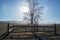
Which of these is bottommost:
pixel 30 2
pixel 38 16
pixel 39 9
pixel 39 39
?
pixel 39 39

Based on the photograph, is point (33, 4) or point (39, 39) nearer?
point (39, 39)

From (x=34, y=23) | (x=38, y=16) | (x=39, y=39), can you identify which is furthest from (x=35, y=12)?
(x=39, y=39)

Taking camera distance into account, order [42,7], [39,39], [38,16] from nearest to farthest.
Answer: [39,39] → [38,16] → [42,7]

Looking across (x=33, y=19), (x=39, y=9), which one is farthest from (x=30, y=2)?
(x=33, y=19)

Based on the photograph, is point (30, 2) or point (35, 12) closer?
point (35, 12)

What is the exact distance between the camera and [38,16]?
977 cm

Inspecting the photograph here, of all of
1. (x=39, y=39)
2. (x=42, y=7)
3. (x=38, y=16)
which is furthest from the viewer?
(x=42, y=7)

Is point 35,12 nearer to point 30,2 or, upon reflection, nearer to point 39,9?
point 39,9

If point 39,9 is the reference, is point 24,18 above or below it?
below

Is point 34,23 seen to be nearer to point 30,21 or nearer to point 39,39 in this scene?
point 30,21

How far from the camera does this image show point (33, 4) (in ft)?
34.5

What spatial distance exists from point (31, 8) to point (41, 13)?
1.21 metres

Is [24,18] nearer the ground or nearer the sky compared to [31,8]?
nearer the ground

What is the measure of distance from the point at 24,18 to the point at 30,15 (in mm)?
743
